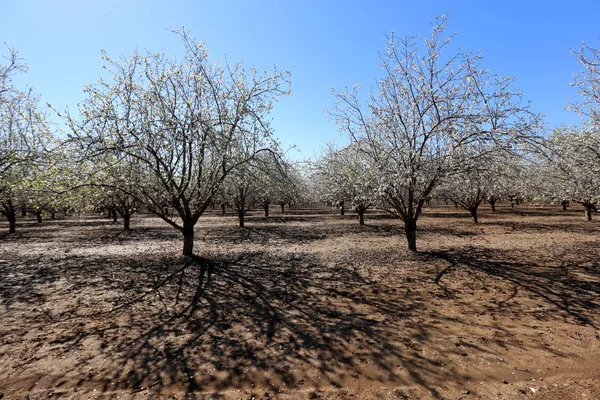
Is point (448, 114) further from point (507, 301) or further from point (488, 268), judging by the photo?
point (507, 301)

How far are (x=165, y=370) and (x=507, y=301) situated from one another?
7144 millimetres

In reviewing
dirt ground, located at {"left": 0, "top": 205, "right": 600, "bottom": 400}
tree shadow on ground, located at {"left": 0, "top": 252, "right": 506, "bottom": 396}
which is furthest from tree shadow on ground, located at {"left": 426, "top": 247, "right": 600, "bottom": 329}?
tree shadow on ground, located at {"left": 0, "top": 252, "right": 506, "bottom": 396}

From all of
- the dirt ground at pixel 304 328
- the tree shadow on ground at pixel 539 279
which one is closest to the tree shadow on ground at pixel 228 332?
the dirt ground at pixel 304 328

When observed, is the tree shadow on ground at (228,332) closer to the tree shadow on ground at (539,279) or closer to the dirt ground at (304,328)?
the dirt ground at (304,328)

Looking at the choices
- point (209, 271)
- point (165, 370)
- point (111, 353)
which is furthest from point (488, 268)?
point (111, 353)

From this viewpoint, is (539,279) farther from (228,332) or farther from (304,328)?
(228,332)

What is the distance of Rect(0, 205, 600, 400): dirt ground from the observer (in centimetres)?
402

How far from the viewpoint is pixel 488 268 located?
9.97 metres

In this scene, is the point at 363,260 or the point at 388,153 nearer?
the point at 388,153

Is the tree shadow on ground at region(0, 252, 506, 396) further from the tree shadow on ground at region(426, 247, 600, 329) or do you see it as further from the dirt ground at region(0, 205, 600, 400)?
the tree shadow on ground at region(426, 247, 600, 329)

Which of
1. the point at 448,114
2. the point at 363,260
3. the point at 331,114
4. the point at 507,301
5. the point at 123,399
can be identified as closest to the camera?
the point at 123,399

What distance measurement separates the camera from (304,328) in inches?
224

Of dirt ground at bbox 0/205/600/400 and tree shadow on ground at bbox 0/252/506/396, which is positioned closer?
dirt ground at bbox 0/205/600/400

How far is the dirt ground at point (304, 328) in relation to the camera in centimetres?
402
